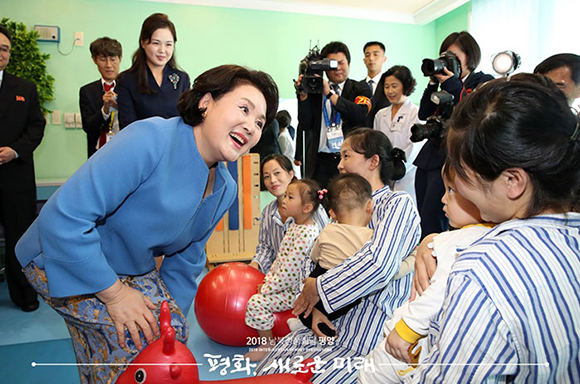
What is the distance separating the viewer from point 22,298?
2.78m

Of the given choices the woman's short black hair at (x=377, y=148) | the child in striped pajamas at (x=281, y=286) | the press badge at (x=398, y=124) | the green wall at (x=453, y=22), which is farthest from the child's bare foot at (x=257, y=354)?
the green wall at (x=453, y=22)

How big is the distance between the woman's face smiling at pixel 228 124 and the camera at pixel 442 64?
147 cm

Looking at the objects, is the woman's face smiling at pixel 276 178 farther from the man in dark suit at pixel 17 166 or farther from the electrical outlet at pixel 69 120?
the electrical outlet at pixel 69 120

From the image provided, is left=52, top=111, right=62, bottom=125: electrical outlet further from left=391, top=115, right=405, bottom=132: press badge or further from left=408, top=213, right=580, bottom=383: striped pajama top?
left=408, top=213, right=580, bottom=383: striped pajama top

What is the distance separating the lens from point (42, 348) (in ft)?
7.37

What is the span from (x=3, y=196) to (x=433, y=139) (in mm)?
2577

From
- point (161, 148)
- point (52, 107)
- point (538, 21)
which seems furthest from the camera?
point (52, 107)

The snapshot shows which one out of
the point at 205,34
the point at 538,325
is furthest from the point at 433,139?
the point at 205,34

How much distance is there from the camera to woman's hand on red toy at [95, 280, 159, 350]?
3.53ft

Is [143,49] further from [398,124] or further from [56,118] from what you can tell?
[56,118]

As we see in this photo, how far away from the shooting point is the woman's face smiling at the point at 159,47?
242 centimetres

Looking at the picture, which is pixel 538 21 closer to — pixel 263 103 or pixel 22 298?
pixel 263 103

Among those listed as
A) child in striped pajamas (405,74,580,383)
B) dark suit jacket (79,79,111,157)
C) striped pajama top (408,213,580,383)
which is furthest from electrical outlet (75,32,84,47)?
striped pajama top (408,213,580,383)

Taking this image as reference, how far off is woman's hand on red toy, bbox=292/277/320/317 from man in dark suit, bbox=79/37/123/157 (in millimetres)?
1738
